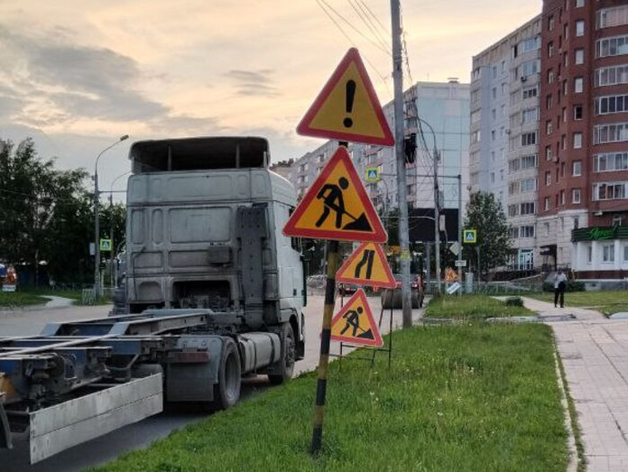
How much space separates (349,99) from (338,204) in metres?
0.86

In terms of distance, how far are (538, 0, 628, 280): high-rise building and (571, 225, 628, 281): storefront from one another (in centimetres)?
9

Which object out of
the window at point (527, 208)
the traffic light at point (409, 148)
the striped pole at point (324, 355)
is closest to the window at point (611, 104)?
the window at point (527, 208)

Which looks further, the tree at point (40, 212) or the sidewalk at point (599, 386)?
the tree at point (40, 212)

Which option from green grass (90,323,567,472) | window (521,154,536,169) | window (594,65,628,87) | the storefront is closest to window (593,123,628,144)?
window (594,65,628,87)

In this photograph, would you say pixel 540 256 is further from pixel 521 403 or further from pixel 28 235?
pixel 521 403

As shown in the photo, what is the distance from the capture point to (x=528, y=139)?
9012 centimetres

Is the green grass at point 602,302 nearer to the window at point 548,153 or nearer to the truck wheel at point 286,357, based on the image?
the truck wheel at point 286,357

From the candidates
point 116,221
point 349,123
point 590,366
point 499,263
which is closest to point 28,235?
point 116,221

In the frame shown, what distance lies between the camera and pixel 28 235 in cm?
6053

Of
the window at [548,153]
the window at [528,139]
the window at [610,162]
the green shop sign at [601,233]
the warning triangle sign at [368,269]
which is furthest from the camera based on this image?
the window at [528,139]

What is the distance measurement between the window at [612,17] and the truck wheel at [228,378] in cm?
7108

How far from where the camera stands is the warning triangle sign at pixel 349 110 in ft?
20.4

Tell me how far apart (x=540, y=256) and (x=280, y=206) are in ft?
250

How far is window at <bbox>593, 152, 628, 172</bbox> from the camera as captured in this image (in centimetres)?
7044
